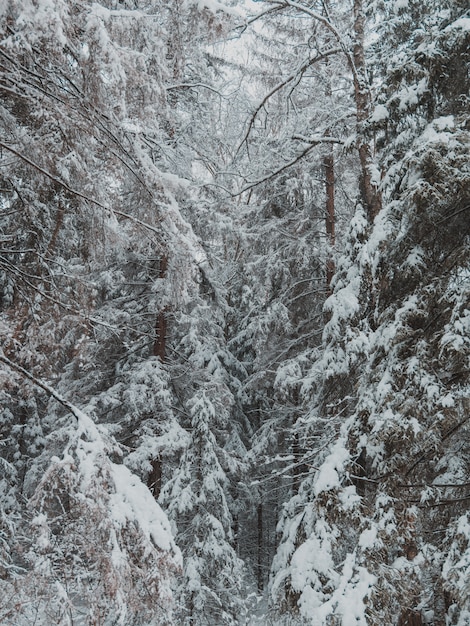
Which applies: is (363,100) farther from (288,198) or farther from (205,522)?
(205,522)

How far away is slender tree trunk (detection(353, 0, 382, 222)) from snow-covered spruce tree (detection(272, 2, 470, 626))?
573 mm

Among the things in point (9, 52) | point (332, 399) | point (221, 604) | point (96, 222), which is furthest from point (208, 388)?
point (9, 52)

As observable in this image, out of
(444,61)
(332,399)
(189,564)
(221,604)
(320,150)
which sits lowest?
(221,604)

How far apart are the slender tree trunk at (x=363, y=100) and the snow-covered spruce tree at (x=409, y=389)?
0.57 m

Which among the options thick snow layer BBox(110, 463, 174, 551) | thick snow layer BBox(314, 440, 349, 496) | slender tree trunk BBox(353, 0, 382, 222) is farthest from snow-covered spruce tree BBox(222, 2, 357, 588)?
thick snow layer BBox(110, 463, 174, 551)

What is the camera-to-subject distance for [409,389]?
434 cm

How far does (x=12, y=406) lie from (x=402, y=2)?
459 inches

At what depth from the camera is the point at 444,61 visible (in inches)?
186

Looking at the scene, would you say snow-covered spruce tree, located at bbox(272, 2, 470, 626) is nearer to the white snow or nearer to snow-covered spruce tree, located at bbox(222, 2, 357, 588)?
the white snow

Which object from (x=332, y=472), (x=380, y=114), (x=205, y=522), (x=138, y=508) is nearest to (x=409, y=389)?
(x=332, y=472)

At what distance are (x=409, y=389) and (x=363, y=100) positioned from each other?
3.81 meters

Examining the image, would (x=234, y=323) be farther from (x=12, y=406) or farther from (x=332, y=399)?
(x=332, y=399)

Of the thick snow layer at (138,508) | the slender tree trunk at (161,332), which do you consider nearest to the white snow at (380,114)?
the thick snow layer at (138,508)

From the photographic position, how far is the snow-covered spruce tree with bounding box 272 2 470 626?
413 cm
